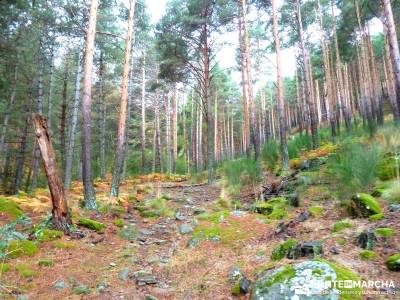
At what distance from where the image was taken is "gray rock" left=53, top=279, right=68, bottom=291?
4.83m

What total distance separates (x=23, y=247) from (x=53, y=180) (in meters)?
1.51

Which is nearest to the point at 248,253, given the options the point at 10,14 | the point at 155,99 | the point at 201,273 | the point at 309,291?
the point at 201,273

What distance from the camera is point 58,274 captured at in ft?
17.2

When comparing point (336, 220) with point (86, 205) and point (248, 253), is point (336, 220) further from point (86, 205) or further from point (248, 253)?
point (86, 205)

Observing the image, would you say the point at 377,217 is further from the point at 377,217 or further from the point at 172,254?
the point at 172,254

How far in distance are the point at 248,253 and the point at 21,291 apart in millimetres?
3441

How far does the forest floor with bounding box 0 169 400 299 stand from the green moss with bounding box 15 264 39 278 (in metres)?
0.02

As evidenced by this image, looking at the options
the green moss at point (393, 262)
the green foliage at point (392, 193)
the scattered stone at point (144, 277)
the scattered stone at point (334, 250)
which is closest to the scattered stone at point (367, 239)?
the scattered stone at point (334, 250)

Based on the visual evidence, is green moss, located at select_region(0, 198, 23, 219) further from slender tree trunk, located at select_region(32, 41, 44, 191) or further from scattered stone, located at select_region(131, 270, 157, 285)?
slender tree trunk, located at select_region(32, 41, 44, 191)

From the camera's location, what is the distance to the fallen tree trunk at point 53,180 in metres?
6.75

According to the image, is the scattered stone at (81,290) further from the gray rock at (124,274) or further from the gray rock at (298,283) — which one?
the gray rock at (298,283)

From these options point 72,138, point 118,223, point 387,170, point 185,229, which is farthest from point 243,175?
point 72,138

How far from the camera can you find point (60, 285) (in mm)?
4898

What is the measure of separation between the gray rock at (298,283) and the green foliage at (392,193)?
9.41 ft
